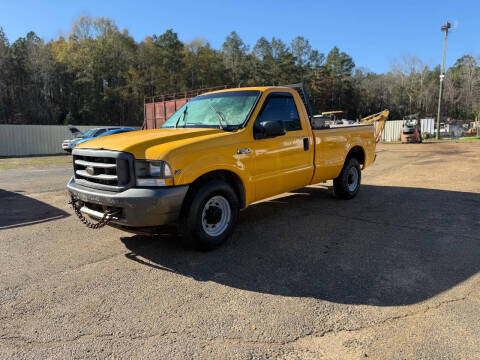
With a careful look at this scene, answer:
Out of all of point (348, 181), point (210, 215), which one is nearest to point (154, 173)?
point (210, 215)

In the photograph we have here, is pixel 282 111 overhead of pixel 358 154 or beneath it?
overhead

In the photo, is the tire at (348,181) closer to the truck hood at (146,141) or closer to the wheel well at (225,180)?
the wheel well at (225,180)

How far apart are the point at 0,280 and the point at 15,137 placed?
91.5 ft

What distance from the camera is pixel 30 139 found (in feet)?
89.8

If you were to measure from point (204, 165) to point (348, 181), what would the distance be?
13.8 ft

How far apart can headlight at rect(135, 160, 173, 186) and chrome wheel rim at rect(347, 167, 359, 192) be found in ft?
15.1

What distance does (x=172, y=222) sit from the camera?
379 cm

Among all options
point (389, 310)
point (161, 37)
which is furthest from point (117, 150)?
point (161, 37)

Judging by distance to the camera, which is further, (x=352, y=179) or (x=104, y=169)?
(x=352, y=179)

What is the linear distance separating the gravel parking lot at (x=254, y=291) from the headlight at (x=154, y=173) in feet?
3.14

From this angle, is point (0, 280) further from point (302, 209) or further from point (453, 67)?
point (453, 67)

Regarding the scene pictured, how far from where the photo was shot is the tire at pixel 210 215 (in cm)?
391

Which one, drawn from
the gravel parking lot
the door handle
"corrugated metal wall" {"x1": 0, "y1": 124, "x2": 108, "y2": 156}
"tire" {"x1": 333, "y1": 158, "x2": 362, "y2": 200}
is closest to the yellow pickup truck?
the door handle

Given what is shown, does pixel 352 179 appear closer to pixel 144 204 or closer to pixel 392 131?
pixel 144 204
